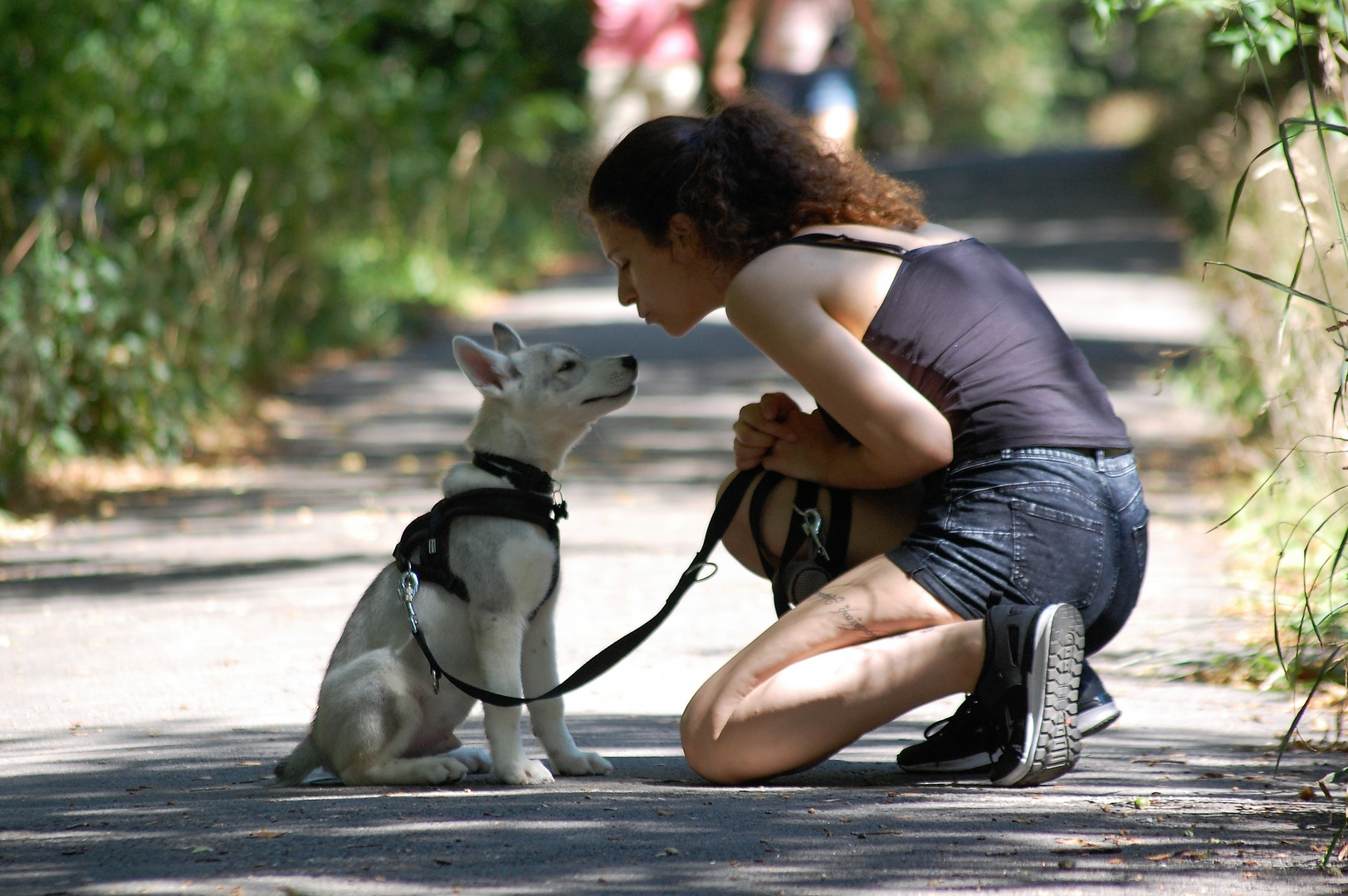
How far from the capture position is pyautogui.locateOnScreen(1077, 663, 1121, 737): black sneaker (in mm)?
3641

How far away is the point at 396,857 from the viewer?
2.80m

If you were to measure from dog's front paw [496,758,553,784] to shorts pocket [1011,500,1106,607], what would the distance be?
121 cm

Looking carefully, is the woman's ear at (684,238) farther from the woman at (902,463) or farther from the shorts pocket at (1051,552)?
the shorts pocket at (1051,552)

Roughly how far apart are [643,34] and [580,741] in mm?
14969

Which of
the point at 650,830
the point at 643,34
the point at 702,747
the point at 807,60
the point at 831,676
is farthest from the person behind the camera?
the point at 643,34

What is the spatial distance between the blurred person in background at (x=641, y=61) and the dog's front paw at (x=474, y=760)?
14.8 metres

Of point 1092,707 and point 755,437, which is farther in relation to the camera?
point 755,437

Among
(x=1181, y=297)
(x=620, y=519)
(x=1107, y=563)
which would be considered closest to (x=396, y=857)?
(x=1107, y=563)

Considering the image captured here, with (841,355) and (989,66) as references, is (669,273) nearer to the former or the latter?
(841,355)

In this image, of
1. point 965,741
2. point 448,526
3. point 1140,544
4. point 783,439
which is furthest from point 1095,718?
point 448,526

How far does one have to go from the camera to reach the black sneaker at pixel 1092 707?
143 inches

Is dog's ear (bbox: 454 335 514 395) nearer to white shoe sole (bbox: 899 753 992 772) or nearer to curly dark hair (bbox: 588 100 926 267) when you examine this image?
curly dark hair (bbox: 588 100 926 267)

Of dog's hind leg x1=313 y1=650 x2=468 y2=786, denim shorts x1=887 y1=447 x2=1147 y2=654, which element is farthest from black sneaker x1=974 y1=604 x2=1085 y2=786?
dog's hind leg x1=313 y1=650 x2=468 y2=786

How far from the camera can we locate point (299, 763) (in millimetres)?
3488
